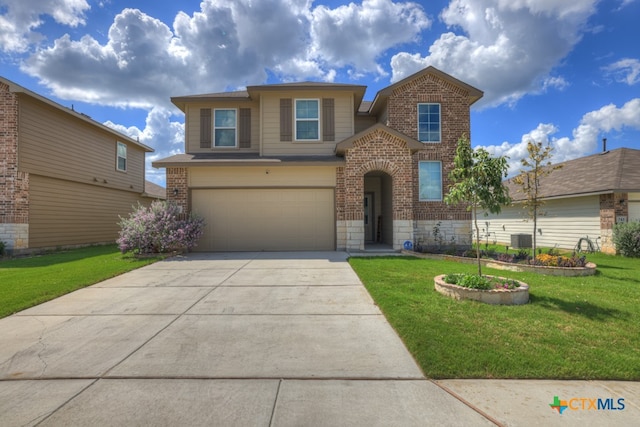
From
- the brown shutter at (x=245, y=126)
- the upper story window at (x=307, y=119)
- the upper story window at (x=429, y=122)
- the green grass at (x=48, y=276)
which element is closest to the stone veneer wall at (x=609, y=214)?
the upper story window at (x=429, y=122)

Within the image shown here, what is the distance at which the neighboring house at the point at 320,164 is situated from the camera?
12250 mm

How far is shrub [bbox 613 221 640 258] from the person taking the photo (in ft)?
38.5

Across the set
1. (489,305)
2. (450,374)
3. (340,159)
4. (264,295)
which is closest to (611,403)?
(450,374)

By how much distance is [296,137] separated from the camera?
13805 mm

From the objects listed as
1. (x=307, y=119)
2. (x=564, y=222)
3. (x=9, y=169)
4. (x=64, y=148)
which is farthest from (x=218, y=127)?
(x=564, y=222)

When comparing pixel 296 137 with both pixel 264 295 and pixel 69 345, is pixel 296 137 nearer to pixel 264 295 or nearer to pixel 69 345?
pixel 264 295

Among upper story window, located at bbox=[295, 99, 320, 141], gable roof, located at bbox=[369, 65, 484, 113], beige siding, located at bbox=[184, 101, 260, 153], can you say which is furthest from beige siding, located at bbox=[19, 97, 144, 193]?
gable roof, located at bbox=[369, 65, 484, 113]

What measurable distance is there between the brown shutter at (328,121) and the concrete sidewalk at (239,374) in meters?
9.17

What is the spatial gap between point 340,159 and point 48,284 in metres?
9.41

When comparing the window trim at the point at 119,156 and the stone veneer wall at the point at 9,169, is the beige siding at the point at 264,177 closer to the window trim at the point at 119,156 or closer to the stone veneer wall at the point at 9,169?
the stone veneer wall at the point at 9,169

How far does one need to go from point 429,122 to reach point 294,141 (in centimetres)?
599

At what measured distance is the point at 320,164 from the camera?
40.6 feet

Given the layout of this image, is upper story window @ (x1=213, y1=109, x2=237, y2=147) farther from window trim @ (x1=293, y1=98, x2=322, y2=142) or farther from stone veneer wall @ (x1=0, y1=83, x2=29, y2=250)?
stone veneer wall @ (x1=0, y1=83, x2=29, y2=250)

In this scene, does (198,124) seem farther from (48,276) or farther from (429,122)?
(429,122)
